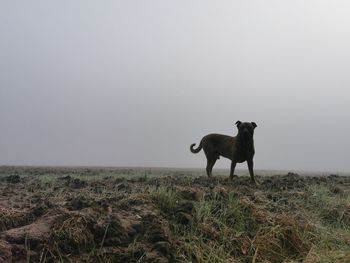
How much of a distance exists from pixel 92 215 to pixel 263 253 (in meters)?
1.98

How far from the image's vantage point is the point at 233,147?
14312 millimetres

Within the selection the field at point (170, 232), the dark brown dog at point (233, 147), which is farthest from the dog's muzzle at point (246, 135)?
the field at point (170, 232)

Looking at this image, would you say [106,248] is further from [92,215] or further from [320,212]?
[320,212]

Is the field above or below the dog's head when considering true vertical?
below

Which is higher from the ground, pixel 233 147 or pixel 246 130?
pixel 246 130

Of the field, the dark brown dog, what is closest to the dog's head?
the dark brown dog

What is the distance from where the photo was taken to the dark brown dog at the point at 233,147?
13.6 metres

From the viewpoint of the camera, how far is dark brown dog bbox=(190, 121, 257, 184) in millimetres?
13609

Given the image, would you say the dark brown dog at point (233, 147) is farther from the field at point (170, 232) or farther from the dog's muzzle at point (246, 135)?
the field at point (170, 232)

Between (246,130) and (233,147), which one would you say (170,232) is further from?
(233,147)

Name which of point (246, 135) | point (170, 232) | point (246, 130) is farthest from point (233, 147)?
point (170, 232)

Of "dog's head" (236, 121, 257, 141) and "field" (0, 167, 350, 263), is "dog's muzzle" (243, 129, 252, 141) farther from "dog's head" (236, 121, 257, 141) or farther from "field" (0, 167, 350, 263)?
"field" (0, 167, 350, 263)

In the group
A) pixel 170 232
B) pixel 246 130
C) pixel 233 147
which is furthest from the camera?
pixel 233 147

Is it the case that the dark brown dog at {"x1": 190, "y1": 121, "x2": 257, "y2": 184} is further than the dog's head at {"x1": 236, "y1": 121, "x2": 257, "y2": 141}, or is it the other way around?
the dark brown dog at {"x1": 190, "y1": 121, "x2": 257, "y2": 184}
